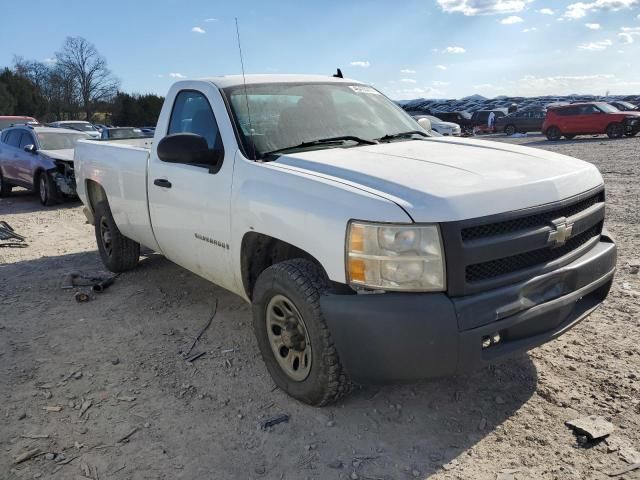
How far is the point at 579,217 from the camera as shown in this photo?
9.84ft

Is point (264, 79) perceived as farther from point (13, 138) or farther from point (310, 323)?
point (13, 138)

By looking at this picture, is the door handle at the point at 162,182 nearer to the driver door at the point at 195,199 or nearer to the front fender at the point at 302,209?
the driver door at the point at 195,199

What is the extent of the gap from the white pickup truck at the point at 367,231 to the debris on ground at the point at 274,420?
0.45ft

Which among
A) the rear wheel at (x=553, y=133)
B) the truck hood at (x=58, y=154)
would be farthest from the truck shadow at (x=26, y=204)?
the rear wheel at (x=553, y=133)

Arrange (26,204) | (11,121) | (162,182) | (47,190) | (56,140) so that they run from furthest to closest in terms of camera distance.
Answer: (11,121) → (56,140) → (26,204) → (47,190) → (162,182)

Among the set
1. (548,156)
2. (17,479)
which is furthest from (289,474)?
(548,156)

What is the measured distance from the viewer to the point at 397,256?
2.54m

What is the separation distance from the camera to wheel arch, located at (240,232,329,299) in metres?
3.36

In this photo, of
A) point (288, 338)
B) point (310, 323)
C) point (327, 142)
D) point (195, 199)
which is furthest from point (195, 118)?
point (310, 323)

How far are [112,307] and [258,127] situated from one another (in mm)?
2360

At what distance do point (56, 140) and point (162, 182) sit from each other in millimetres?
9303

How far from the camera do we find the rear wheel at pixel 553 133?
23.4m

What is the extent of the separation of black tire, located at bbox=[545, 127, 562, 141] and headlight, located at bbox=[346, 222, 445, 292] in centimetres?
2334

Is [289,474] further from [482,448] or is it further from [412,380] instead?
[482,448]
